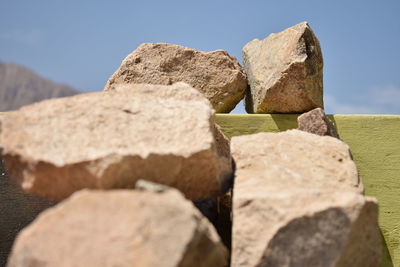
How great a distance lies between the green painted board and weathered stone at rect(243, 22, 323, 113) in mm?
97

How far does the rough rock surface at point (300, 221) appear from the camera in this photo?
6.19 ft

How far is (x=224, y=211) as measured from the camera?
273cm

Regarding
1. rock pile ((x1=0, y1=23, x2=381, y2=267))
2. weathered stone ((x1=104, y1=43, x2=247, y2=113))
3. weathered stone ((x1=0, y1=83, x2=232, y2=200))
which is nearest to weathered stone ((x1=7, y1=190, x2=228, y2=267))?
rock pile ((x1=0, y1=23, x2=381, y2=267))

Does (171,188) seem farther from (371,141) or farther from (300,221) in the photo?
(371,141)

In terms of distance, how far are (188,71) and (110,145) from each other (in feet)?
5.60

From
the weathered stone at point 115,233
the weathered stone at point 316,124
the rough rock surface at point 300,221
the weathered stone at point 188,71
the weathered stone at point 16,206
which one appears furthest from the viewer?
the weathered stone at point 188,71

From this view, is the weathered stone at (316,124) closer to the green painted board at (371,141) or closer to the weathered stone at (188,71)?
the green painted board at (371,141)

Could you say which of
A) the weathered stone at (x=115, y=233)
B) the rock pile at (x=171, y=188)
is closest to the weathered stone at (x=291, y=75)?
the rock pile at (x=171, y=188)

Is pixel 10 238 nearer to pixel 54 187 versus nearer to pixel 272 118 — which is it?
pixel 54 187

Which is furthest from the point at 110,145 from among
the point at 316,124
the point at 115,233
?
the point at 316,124

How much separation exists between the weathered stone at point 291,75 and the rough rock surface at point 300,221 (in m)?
1.08

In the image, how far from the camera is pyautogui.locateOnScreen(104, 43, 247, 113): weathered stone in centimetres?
352

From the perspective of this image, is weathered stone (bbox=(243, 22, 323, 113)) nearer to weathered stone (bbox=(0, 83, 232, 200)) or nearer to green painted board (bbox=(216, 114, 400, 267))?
green painted board (bbox=(216, 114, 400, 267))

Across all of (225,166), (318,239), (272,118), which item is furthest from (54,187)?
(272,118)
